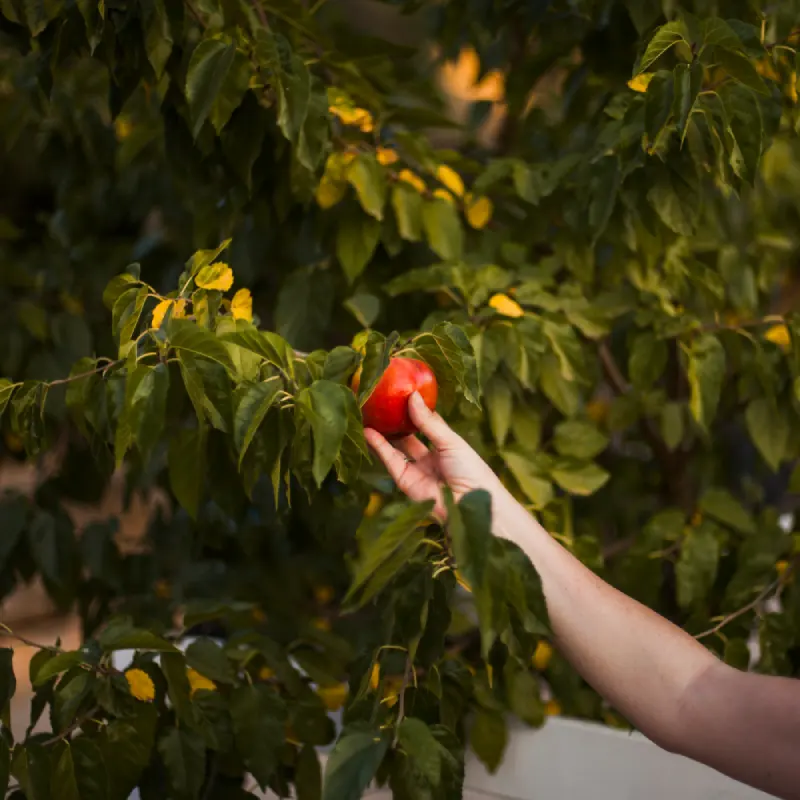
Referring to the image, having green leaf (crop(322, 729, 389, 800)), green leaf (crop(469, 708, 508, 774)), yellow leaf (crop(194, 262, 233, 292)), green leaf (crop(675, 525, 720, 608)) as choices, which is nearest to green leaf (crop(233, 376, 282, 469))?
yellow leaf (crop(194, 262, 233, 292))

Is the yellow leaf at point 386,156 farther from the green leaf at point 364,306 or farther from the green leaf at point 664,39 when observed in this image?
the green leaf at point 664,39

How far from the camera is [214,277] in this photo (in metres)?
0.78

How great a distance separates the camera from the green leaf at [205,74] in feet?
2.85

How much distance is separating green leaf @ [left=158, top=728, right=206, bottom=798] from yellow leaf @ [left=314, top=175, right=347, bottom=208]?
57cm

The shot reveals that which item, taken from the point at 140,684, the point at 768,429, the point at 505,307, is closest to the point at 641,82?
the point at 505,307

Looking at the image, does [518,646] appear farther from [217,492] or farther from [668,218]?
[668,218]

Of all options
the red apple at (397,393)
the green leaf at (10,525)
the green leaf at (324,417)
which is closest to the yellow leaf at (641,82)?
the red apple at (397,393)

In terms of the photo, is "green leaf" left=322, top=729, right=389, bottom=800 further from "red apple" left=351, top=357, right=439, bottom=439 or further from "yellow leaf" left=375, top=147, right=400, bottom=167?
"yellow leaf" left=375, top=147, right=400, bottom=167

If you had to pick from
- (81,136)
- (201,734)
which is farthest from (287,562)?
(81,136)

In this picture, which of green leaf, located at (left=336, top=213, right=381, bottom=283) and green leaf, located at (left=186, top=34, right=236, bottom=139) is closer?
green leaf, located at (left=186, top=34, right=236, bottom=139)

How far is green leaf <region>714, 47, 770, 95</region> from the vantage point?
2.73ft

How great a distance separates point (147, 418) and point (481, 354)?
41cm

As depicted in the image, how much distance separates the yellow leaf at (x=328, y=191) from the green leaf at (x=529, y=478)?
33 cm

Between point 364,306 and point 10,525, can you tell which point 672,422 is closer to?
point 364,306
